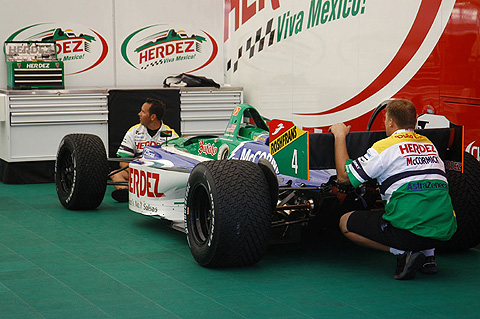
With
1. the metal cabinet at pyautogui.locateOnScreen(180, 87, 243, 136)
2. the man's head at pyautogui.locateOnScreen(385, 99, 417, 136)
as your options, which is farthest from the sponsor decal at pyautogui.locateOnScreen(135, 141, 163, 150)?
the man's head at pyautogui.locateOnScreen(385, 99, 417, 136)

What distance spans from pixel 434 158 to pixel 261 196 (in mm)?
1224

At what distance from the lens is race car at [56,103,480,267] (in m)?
5.64

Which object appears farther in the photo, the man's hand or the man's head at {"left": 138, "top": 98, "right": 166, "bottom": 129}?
the man's head at {"left": 138, "top": 98, "right": 166, "bottom": 129}

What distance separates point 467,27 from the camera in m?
6.52

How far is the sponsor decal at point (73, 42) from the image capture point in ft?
36.9

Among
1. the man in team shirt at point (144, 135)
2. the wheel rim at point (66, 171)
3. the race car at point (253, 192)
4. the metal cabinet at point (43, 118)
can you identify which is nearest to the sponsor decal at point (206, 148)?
the race car at point (253, 192)

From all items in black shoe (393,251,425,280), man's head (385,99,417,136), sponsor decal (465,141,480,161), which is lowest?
black shoe (393,251,425,280)

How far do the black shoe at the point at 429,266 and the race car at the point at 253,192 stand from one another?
696 millimetres

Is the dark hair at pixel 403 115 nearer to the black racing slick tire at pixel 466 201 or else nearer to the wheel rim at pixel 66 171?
the black racing slick tire at pixel 466 201

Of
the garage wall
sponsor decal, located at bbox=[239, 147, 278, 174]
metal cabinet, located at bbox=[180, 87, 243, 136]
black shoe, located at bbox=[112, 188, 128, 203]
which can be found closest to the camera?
sponsor decal, located at bbox=[239, 147, 278, 174]

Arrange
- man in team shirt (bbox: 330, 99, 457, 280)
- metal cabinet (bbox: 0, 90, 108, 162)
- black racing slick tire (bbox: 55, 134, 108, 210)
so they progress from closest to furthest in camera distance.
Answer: man in team shirt (bbox: 330, 99, 457, 280), black racing slick tire (bbox: 55, 134, 108, 210), metal cabinet (bbox: 0, 90, 108, 162)

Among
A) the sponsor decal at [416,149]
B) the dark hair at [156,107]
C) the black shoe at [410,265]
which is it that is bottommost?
the black shoe at [410,265]

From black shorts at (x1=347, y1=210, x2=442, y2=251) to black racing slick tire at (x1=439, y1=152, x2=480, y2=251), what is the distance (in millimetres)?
723

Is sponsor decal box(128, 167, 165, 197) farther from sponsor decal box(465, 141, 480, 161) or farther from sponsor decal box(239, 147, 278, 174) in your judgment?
sponsor decal box(465, 141, 480, 161)
